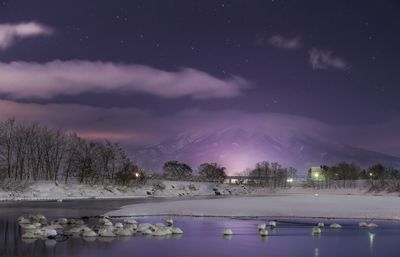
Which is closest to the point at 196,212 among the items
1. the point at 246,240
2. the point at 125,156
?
the point at 246,240

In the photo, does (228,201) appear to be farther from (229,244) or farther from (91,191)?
(229,244)

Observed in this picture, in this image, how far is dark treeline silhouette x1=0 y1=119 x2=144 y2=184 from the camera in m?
125

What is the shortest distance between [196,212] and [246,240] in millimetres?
21672

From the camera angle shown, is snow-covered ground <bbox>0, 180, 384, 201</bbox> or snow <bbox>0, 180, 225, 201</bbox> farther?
snow-covered ground <bbox>0, 180, 384, 201</bbox>

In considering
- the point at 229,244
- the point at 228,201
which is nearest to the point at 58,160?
the point at 228,201

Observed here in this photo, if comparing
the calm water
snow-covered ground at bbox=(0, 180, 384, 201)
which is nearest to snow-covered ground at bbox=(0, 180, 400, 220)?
snow-covered ground at bbox=(0, 180, 384, 201)

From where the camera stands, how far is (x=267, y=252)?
28.4m

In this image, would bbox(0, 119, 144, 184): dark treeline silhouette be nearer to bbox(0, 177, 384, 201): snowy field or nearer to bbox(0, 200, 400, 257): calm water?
bbox(0, 177, 384, 201): snowy field

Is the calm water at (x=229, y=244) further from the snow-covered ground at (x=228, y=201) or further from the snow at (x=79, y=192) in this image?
the snow at (x=79, y=192)

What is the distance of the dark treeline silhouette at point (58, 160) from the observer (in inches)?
4931

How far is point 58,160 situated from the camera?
136m

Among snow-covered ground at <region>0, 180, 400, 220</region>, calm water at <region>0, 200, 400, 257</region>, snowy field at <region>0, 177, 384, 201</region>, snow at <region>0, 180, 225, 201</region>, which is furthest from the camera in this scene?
snowy field at <region>0, 177, 384, 201</region>

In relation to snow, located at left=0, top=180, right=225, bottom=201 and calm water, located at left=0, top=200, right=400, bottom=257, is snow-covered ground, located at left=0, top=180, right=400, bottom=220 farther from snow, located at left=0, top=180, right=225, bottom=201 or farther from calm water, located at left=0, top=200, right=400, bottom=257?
calm water, located at left=0, top=200, right=400, bottom=257

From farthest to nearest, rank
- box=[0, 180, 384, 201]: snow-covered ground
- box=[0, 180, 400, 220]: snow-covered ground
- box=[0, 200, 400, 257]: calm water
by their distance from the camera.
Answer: box=[0, 180, 384, 201]: snow-covered ground < box=[0, 180, 400, 220]: snow-covered ground < box=[0, 200, 400, 257]: calm water
